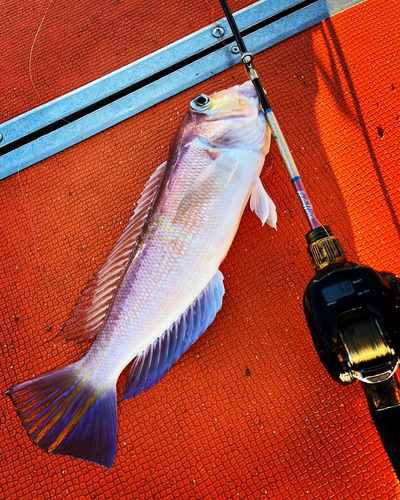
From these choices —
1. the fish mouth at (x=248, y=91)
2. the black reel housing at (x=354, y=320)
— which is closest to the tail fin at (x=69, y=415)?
the black reel housing at (x=354, y=320)

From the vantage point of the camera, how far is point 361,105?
1.54 metres

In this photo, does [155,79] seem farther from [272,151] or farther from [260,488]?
[260,488]

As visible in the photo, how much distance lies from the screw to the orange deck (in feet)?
0.24

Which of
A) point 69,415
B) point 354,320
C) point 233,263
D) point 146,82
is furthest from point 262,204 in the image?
point 69,415

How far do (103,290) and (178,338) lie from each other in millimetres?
324

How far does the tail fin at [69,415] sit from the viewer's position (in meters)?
1.24

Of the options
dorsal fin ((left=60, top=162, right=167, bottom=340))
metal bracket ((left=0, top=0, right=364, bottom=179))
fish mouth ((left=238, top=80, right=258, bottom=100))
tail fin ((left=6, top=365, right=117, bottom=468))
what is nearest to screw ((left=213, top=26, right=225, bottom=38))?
metal bracket ((left=0, top=0, right=364, bottom=179))

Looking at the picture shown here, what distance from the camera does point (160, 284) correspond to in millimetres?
1265

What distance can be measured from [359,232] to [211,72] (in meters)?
0.96

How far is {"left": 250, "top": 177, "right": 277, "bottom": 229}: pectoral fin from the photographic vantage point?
1.33m

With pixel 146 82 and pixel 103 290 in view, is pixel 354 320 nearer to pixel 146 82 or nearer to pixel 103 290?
pixel 103 290

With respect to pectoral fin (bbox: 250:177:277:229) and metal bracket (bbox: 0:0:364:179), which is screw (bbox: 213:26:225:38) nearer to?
metal bracket (bbox: 0:0:364:179)

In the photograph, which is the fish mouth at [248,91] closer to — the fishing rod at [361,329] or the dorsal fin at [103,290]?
the dorsal fin at [103,290]

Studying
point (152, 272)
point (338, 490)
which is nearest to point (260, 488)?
point (338, 490)
